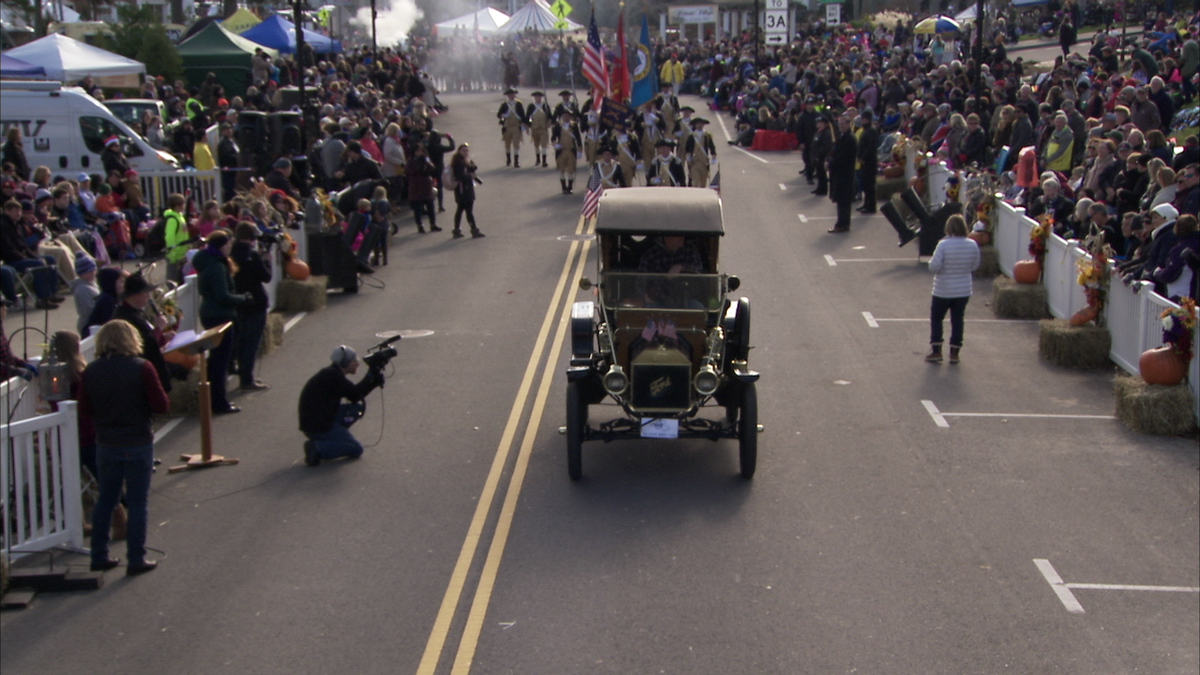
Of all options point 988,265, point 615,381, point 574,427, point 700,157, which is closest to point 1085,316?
point 988,265

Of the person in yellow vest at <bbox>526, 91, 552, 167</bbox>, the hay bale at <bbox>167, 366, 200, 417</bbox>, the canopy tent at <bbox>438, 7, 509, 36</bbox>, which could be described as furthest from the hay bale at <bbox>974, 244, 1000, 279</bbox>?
the canopy tent at <bbox>438, 7, 509, 36</bbox>

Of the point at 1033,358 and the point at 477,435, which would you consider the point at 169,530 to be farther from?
the point at 1033,358

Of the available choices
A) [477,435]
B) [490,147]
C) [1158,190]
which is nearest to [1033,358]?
[1158,190]

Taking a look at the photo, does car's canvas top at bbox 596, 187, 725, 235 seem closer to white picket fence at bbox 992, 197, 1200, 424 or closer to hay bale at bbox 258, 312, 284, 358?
white picket fence at bbox 992, 197, 1200, 424

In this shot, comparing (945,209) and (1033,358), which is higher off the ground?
(945,209)

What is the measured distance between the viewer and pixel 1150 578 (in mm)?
8703

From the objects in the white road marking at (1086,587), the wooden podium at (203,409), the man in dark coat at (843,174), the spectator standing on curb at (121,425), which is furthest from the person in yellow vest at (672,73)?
the spectator standing on curb at (121,425)

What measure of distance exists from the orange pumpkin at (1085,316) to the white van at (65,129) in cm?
1732

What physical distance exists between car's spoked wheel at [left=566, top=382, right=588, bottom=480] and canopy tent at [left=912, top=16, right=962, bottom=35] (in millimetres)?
34665

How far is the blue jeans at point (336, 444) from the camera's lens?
36.5 ft

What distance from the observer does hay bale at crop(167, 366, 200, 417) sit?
41.5 feet

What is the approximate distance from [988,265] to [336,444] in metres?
11.9

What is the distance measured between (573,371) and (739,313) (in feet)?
5.69

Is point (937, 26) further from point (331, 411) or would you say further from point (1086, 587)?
point (1086, 587)
